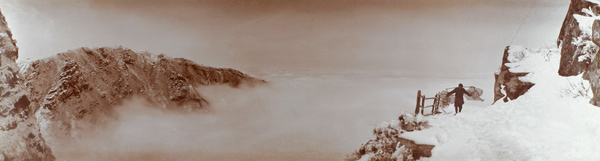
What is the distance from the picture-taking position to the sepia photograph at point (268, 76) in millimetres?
6594

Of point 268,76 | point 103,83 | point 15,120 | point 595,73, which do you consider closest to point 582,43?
point 595,73

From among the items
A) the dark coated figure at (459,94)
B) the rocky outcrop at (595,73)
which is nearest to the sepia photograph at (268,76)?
the dark coated figure at (459,94)

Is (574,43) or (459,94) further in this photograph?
(459,94)

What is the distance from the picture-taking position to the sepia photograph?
6.59m

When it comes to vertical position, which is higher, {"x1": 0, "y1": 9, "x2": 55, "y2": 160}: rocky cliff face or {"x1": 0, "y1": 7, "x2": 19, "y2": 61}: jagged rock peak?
{"x1": 0, "y1": 7, "x2": 19, "y2": 61}: jagged rock peak

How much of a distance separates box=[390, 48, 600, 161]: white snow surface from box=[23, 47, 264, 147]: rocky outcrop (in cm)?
257

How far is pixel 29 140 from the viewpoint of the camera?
6625 millimetres

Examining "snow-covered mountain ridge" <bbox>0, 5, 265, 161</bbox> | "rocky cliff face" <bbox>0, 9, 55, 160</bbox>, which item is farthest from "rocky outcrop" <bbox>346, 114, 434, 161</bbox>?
"rocky cliff face" <bbox>0, 9, 55, 160</bbox>

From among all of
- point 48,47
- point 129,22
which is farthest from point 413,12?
point 48,47

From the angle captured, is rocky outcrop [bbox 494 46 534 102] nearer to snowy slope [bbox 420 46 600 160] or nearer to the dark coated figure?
snowy slope [bbox 420 46 600 160]

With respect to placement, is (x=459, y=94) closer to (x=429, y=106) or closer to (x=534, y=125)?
(x=429, y=106)

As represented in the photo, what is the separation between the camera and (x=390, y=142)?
21.1 ft

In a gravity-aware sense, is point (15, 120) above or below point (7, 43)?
below

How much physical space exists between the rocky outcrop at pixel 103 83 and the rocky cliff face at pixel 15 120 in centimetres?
11
